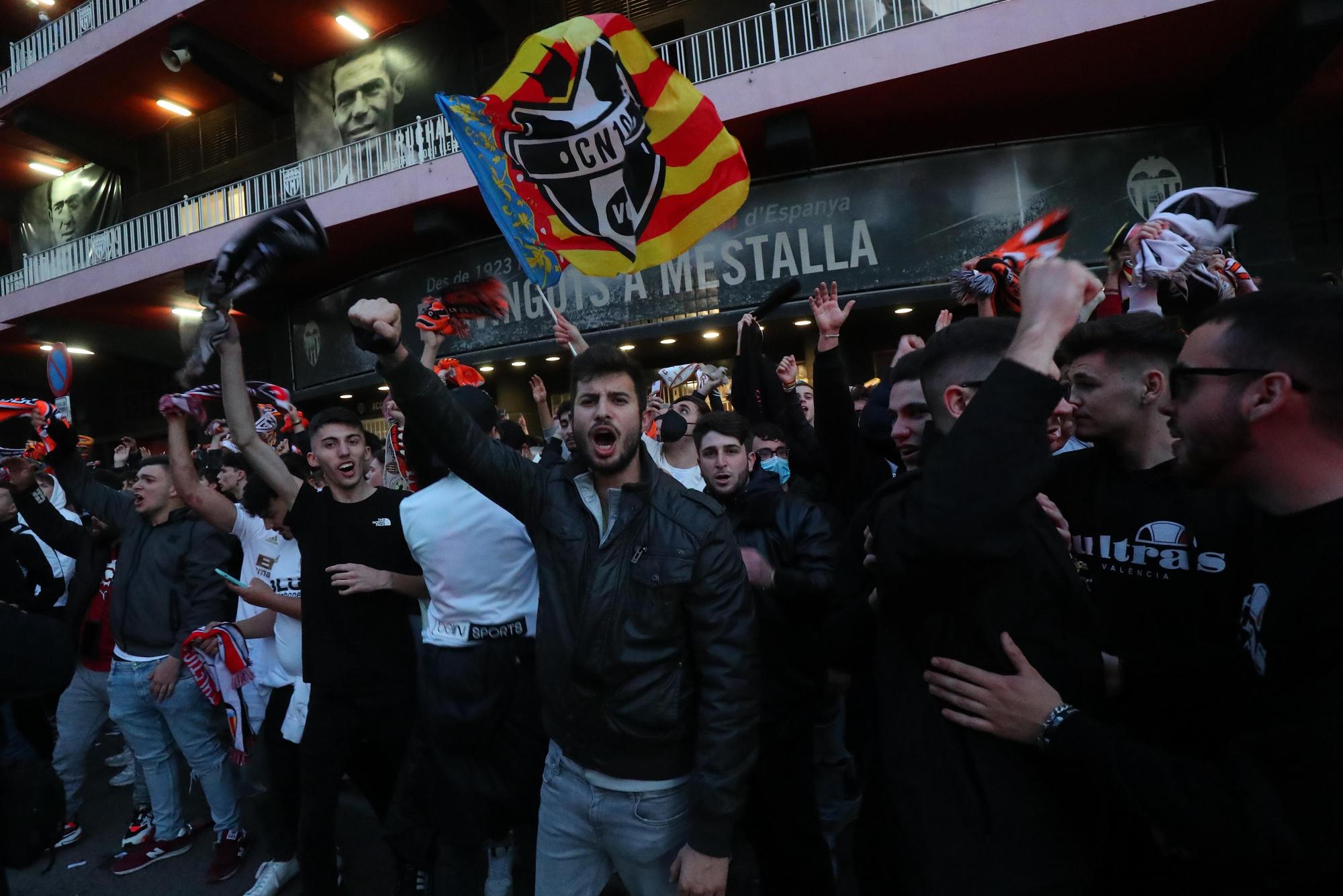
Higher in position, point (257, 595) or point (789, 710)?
point (257, 595)

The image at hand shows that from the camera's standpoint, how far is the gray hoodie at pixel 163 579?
13.5 feet

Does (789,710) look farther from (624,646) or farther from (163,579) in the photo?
(163,579)

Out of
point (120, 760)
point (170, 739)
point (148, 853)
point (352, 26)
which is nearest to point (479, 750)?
point (170, 739)

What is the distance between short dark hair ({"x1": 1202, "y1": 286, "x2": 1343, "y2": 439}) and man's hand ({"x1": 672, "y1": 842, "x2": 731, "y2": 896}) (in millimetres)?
1745

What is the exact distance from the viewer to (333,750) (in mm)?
3127

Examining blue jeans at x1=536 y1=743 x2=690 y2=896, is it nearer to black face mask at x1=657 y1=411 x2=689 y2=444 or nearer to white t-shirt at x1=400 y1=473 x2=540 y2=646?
white t-shirt at x1=400 y1=473 x2=540 y2=646

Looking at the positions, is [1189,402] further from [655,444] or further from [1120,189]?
[1120,189]

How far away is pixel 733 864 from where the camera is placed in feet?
12.1

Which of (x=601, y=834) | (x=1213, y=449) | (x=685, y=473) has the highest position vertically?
(x=685, y=473)

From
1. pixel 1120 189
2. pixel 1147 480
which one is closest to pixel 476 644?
pixel 1147 480

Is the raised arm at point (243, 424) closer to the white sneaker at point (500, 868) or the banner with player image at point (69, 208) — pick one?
the white sneaker at point (500, 868)

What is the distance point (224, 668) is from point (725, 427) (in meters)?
3.02

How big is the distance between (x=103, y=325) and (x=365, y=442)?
16241 mm

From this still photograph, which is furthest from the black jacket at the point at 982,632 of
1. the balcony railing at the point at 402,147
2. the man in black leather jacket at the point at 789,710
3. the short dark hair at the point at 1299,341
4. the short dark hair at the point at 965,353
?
the balcony railing at the point at 402,147
